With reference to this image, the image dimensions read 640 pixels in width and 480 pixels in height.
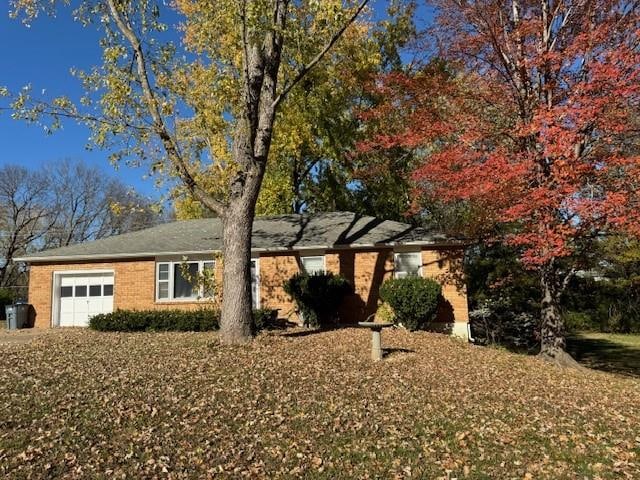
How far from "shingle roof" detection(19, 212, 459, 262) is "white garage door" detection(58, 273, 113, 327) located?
951 millimetres

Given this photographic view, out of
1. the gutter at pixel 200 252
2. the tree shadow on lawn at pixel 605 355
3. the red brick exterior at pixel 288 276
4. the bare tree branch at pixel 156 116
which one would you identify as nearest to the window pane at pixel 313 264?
the red brick exterior at pixel 288 276

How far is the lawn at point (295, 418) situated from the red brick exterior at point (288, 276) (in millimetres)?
6677

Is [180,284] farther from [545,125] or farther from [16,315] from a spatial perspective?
[545,125]

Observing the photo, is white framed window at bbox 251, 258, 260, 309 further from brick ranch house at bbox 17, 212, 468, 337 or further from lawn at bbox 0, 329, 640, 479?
lawn at bbox 0, 329, 640, 479

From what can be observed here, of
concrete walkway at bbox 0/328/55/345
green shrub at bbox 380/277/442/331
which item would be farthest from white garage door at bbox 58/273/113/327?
green shrub at bbox 380/277/442/331

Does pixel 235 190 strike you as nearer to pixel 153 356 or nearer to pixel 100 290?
pixel 153 356

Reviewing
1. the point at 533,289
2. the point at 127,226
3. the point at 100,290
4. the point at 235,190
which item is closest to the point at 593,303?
the point at 533,289

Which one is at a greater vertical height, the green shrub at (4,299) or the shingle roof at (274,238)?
the shingle roof at (274,238)

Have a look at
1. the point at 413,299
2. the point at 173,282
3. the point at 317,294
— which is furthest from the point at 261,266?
the point at 413,299

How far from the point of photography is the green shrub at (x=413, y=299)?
50.6 ft

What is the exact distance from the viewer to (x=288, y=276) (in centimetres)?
1817

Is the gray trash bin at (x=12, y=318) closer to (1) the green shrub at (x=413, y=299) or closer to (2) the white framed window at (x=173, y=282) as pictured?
(2) the white framed window at (x=173, y=282)

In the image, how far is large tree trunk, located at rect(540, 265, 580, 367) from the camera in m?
13.3

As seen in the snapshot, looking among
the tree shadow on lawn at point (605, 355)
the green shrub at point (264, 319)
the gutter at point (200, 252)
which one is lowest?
the tree shadow on lawn at point (605, 355)
